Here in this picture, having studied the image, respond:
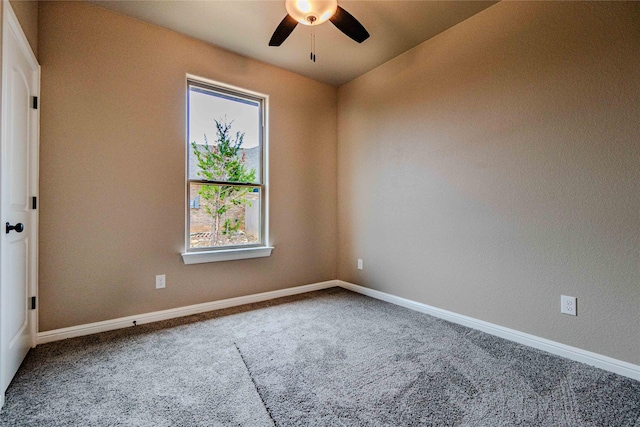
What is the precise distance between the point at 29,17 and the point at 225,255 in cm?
223

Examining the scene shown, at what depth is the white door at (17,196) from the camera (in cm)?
158

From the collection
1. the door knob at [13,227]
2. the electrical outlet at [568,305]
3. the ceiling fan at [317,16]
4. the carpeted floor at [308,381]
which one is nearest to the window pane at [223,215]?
the carpeted floor at [308,381]

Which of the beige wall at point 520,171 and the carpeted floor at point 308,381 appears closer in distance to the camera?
the carpeted floor at point 308,381

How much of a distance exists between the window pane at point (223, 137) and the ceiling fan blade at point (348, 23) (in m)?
1.51

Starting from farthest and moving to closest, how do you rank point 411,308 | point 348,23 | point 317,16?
point 411,308 < point 348,23 < point 317,16

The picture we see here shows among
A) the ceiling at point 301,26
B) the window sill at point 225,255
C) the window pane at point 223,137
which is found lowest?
the window sill at point 225,255

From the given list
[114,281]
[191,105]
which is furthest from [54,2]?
[114,281]

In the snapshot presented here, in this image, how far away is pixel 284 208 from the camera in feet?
11.5

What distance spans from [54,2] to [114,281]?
85.1 inches

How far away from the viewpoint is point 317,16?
1969 millimetres

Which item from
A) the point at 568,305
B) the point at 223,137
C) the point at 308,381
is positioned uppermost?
the point at 223,137

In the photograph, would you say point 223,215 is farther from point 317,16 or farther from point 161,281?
point 317,16

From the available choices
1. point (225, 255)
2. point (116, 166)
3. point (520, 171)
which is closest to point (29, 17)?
point (116, 166)

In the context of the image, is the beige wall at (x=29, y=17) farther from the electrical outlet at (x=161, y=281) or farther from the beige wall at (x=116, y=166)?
the electrical outlet at (x=161, y=281)
